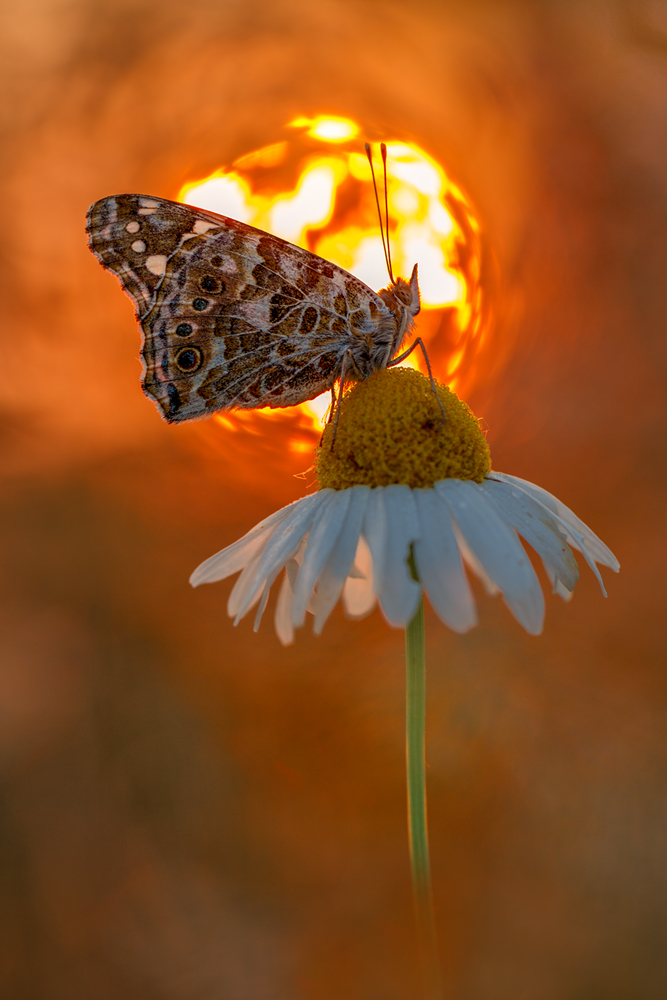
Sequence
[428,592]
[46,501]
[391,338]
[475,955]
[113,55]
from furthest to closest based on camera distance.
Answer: [46,501] < [475,955] < [113,55] < [391,338] < [428,592]

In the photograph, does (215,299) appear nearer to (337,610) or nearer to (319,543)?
(319,543)

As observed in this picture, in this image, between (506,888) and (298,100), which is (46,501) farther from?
(506,888)

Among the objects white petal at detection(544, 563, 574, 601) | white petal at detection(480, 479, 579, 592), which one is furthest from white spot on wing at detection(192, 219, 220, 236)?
white petal at detection(544, 563, 574, 601)

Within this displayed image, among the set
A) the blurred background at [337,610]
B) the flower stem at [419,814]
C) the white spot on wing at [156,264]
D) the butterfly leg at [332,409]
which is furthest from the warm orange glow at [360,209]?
the flower stem at [419,814]

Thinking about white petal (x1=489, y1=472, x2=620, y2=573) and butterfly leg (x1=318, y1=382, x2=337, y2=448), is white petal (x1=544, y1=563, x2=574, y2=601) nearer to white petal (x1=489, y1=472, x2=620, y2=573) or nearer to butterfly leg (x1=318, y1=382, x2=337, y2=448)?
white petal (x1=489, y1=472, x2=620, y2=573)

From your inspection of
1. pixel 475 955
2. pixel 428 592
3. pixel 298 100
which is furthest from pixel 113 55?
pixel 475 955
